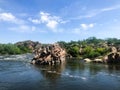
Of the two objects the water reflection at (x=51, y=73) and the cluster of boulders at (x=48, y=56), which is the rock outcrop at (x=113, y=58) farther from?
the water reflection at (x=51, y=73)

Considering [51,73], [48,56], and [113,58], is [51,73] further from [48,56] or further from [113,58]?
[113,58]

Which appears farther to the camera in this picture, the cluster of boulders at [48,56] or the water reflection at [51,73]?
the cluster of boulders at [48,56]

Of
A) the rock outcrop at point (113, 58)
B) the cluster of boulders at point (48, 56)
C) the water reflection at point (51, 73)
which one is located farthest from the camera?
the rock outcrop at point (113, 58)

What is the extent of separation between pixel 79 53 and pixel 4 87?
4350 inches

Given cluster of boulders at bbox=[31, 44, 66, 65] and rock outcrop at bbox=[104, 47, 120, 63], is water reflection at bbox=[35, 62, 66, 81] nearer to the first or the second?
cluster of boulders at bbox=[31, 44, 66, 65]

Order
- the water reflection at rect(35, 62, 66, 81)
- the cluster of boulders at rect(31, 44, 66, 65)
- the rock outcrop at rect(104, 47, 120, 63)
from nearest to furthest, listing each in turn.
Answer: the water reflection at rect(35, 62, 66, 81) < the cluster of boulders at rect(31, 44, 66, 65) < the rock outcrop at rect(104, 47, 120, 63)

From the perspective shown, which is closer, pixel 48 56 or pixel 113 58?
pixel 48 56

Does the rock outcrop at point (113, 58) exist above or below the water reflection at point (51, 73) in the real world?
above

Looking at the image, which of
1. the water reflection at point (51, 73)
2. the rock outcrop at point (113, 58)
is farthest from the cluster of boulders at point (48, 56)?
the rock outcrop at point (113, 58)

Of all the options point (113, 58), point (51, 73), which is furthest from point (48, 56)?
point (51, 73)

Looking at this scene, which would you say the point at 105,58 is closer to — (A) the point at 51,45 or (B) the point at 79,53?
(A) the point at 51,45

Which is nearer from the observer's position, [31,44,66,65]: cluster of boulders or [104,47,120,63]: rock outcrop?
[31,44,66,65]: cluster of boulders

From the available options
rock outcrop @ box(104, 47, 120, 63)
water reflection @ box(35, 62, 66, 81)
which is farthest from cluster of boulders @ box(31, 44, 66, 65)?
rock outcrop @ box(104, 47, 120, 63)

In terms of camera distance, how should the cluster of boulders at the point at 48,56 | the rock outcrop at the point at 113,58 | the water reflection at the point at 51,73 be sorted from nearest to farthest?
the water reflection at the point at 51,73
the cluster of boulders at the point at 48,56
the rock outcrop at the point at 113,58
